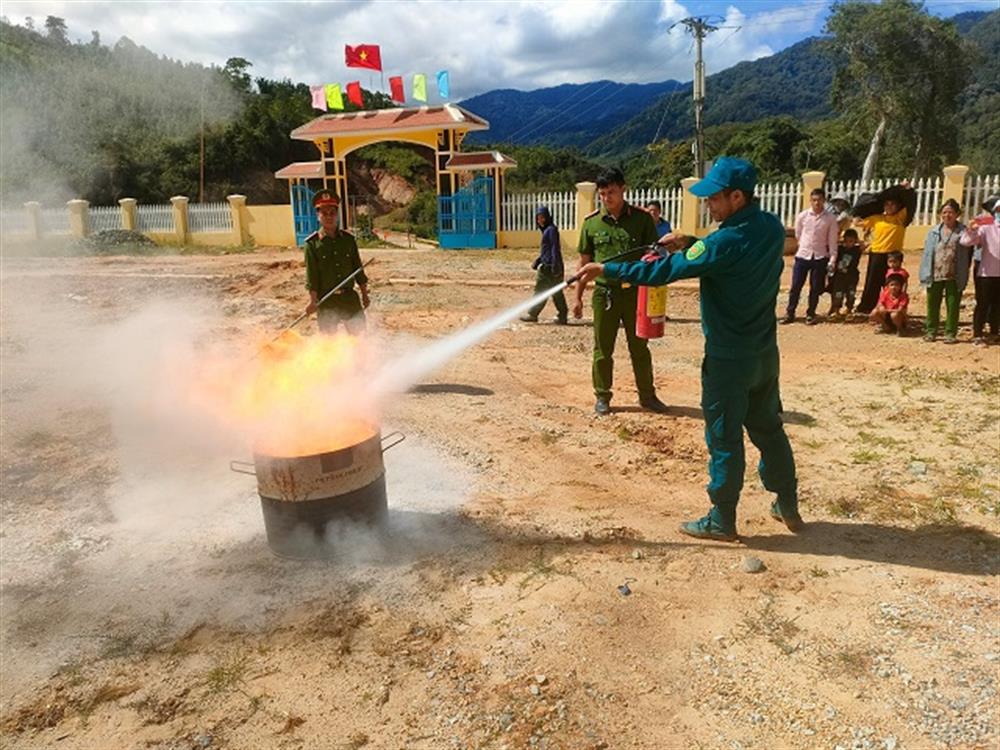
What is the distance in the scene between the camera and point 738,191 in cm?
373

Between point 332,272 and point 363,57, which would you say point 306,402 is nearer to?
point 332,272

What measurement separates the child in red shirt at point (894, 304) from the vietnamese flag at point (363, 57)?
2176cm

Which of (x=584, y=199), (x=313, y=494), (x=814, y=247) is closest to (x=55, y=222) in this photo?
(x=584, y=199)

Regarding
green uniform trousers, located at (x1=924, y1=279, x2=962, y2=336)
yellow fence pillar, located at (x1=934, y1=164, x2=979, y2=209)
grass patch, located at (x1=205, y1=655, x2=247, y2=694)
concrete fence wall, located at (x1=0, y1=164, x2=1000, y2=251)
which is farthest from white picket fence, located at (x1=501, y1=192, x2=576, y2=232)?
grass patch, located at (x1=205, y1=655, x2=247, y2=694)

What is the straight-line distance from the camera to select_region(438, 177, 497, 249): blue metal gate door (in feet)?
70.2

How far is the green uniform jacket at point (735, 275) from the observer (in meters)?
3.71

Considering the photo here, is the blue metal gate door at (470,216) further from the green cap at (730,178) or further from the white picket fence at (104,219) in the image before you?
the green cap at (730,178)

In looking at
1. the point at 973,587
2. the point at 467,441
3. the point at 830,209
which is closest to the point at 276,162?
the point at 830,209

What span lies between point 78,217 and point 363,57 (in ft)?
38.5

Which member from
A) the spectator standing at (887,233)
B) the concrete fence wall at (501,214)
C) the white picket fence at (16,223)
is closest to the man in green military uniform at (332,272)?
the spectator standing at (887,233)

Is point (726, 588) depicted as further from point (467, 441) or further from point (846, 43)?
point (846, 43)

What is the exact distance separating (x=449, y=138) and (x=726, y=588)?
823 inches

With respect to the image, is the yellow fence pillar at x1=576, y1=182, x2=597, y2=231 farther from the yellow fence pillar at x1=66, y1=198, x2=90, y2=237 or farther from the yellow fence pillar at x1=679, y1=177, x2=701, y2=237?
the yellow fence pillar at x1=66, y1=198, x2=90, y2=237

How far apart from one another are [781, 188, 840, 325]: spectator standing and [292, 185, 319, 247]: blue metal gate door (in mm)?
16906
